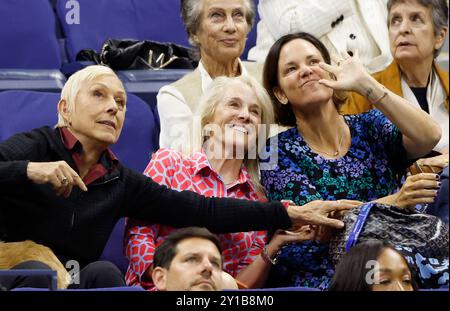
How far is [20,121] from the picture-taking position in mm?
2000

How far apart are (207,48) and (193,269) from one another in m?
0.76

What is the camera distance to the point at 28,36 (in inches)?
91.7

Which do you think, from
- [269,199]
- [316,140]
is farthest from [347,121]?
[269,199]

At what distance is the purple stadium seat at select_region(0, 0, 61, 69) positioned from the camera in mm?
2309

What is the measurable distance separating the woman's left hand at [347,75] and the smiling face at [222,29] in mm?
307

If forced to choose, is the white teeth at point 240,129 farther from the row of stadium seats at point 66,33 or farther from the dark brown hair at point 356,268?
the row of stadium seats at point 66,33

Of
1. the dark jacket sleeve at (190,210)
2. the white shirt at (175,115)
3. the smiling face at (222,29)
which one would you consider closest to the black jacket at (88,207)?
the dark jacket sleeve at (190,210)

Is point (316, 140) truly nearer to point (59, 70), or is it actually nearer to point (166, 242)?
point (166, 242)

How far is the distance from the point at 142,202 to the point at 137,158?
1.22 ft

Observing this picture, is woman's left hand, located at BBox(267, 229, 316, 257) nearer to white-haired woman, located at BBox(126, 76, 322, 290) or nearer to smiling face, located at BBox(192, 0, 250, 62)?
white-haired woman, located at BBox(126, 76, 322, 290)

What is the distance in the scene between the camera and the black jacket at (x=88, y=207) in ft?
5.48

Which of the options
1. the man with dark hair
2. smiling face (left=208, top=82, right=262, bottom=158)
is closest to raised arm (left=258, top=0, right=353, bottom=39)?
smiling face (left=208, top=82, right=262, bottom=158)
